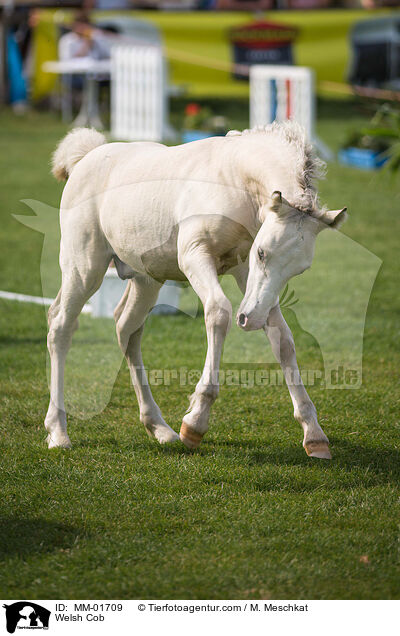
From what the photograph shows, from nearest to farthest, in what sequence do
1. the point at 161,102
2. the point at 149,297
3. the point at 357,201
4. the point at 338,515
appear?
the point at 338,515 < the point at 149,297 < the point at 357,201 < the point at 161,102

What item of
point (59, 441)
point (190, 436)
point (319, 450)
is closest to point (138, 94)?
point (59, 441)

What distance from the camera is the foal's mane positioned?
405cm

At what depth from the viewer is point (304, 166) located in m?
4.13

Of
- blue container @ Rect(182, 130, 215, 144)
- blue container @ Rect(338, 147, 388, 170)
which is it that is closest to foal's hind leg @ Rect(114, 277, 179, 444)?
blue container @ Rect(338, 147, 388, 170)

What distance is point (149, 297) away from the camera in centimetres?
519

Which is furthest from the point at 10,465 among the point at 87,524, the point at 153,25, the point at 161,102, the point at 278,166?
the point at 153,25

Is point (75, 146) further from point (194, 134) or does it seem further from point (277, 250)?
point (194, 134)

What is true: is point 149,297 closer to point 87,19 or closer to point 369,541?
point 369,541

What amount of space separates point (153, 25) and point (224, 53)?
1647 mm

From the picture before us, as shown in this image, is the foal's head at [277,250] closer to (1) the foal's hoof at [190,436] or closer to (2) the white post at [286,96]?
(1) the foal's hoof at [190,436]

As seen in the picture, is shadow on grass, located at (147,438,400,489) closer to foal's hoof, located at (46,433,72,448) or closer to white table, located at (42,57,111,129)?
foal's hoof, located at (46,433,72,448)
